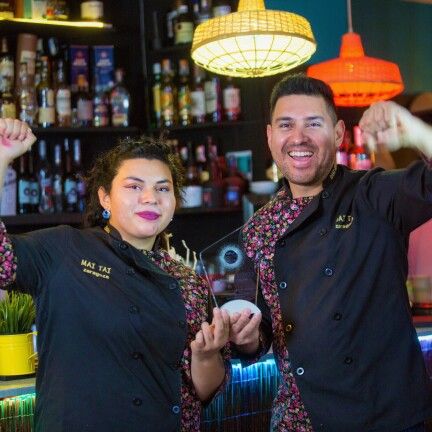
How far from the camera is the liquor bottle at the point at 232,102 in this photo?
462 cm

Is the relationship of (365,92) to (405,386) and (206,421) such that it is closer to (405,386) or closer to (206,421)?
(206,421)

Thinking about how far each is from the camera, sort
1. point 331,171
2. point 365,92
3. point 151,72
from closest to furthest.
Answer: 1. point 331,171
2. point 365,92
3. point 151,72

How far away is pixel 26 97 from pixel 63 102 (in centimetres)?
20

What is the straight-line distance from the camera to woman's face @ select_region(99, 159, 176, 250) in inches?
84.1

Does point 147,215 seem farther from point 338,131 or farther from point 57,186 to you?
point 57,186

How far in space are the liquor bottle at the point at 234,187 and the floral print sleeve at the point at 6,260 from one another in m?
2.74

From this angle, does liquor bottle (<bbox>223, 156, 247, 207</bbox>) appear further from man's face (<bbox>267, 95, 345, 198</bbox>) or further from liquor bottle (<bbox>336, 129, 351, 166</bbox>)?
man's face (<bbox>267, 95, 345, 198</bbox>)

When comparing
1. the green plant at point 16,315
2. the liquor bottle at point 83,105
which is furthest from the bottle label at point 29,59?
the green plant at point 16,315

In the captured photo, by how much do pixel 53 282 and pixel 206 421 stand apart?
102 centimetres

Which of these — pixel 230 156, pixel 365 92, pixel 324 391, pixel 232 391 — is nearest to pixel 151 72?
pixel 230 156

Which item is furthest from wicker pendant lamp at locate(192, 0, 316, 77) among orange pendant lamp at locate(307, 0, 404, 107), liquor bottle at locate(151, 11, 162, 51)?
liquor bottle at locate(151, 11, 162, 51)

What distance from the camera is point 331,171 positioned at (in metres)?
2.28

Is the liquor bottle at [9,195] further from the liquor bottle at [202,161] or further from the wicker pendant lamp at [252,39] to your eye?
the wicker pendant lamp at [252,39]

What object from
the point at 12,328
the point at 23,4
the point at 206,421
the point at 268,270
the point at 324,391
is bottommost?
the point at 206,421
